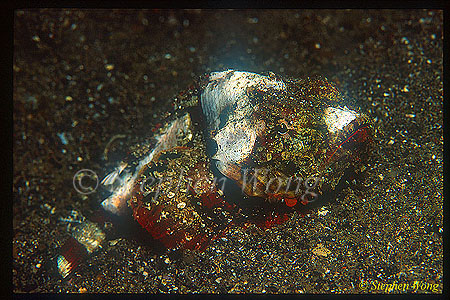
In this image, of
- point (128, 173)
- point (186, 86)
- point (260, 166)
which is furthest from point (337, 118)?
point (128, 173)

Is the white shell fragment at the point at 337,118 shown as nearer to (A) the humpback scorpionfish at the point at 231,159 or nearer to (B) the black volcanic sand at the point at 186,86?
(A) the humpback scorpionfish at the point at 231,159

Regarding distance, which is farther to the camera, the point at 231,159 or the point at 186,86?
the point at 186,86

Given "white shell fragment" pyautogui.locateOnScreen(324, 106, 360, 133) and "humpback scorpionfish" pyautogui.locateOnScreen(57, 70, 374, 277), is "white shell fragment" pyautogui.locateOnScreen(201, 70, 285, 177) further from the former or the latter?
"white shell fragment" pyautogui.locateOnScreen(324, 106, 360, 133)

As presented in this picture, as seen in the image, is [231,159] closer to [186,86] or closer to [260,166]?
[260,166]

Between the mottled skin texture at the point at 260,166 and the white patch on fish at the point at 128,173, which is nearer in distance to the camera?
the mottled skin texture at the point at 260,166

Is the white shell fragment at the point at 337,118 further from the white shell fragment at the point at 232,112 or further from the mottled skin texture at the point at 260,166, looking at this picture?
the white shell fragment at the point at 232,112

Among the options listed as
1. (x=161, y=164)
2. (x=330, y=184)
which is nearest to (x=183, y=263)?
(x=161, y=164)

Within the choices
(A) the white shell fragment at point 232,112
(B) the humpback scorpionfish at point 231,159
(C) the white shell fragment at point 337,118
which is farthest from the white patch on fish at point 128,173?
(C) the white shell fragment at point 337,118
